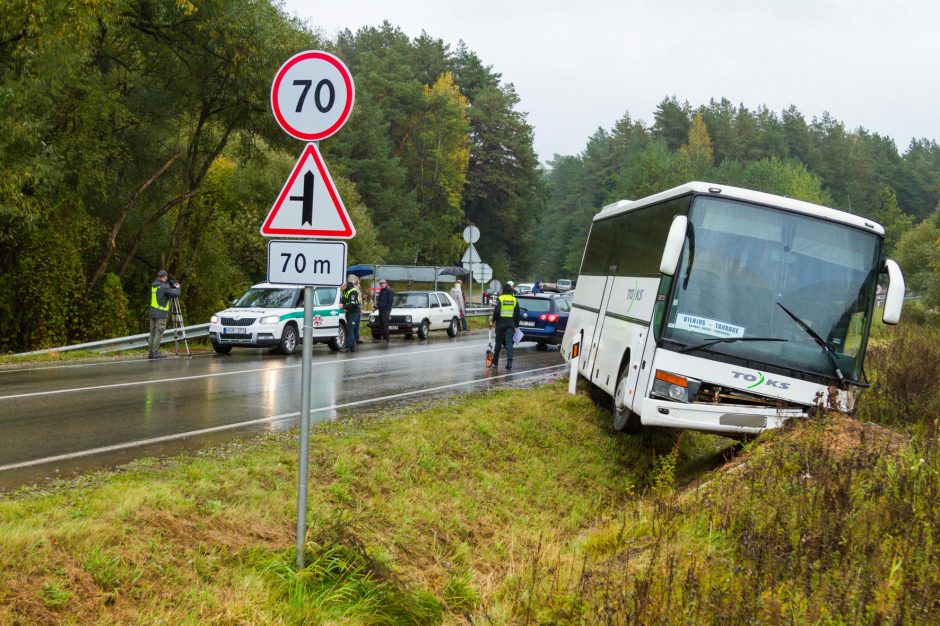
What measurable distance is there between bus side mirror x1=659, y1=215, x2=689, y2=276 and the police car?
44.5 feet

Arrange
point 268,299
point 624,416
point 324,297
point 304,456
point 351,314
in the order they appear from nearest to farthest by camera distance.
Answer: point 304,456, point 624,416, point 268,299, point 351,314, point 324,297

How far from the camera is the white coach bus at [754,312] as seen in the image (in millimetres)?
9547

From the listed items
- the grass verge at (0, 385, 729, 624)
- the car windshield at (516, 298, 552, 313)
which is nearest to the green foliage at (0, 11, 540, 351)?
the car windshield at (516, 298, 552, 313)

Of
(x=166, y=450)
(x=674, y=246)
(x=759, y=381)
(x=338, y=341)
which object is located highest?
(x=674, y=246)

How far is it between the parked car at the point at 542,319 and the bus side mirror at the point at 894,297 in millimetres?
18103

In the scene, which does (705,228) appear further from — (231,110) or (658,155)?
(658,155)

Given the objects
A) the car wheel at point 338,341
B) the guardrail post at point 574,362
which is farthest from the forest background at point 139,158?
the guardrail post at point 574,362

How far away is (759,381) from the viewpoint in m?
9.59

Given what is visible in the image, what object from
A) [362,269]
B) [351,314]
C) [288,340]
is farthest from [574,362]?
[362,269]

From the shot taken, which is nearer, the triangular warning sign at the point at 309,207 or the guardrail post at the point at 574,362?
the triangular warning sign at the point at 309,207

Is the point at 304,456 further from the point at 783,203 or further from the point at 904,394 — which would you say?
the point at 904,394

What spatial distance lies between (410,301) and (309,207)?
26.7 m

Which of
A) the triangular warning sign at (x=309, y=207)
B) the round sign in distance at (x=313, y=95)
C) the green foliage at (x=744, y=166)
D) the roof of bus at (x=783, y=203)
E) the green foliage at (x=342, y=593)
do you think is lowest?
the green foliage at (x=342, y=593)

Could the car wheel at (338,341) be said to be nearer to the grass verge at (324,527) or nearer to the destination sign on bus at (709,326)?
the grass verge at (324,527)
